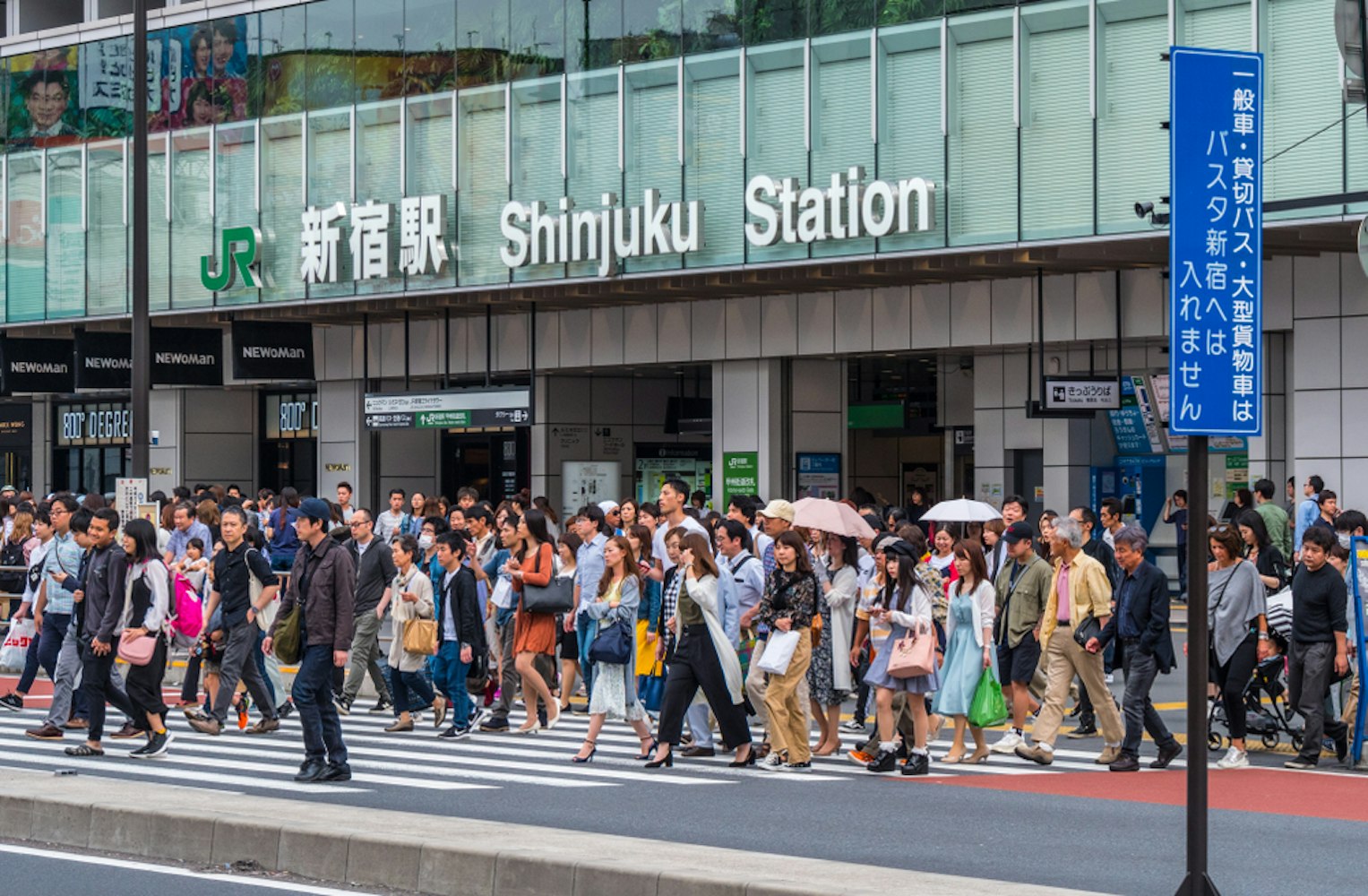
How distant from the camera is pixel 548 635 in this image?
54.5ft

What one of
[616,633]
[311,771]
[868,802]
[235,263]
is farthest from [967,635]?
[235,263]

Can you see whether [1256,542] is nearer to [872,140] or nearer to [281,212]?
[872,140]

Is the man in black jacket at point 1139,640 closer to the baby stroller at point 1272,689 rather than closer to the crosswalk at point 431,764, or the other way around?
the crosswalk at point 431,764

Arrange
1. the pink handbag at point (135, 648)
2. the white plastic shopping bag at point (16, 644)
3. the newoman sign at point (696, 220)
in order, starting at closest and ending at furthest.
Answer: the pink handbag at point (135, 648)
the white plastic shopping bag at point (16, 644)
the newoman sign at point (696, 220)

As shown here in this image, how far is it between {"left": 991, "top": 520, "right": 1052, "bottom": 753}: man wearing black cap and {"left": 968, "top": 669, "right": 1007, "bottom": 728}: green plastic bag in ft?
2.29

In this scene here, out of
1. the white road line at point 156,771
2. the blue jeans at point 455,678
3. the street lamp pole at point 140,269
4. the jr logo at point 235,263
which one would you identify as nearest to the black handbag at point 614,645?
the blue jeans at point 455,678

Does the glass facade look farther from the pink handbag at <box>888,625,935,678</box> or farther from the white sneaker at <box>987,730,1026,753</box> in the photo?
the pink handbag at <box>888,625,935,678</box>

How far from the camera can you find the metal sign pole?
26.1ft

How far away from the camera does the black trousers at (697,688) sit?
14.7 metres

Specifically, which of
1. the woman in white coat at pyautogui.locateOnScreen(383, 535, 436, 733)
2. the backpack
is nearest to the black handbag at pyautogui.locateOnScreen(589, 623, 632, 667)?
the woman in white coat at pyautogui.locateOnScreen(383, 535, 436, 733)

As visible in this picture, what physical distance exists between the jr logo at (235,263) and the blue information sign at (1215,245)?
89.7ft

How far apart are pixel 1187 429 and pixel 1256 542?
996 centimetres

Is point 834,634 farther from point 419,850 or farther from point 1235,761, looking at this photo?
point 419,850

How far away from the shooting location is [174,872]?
34.6ft
